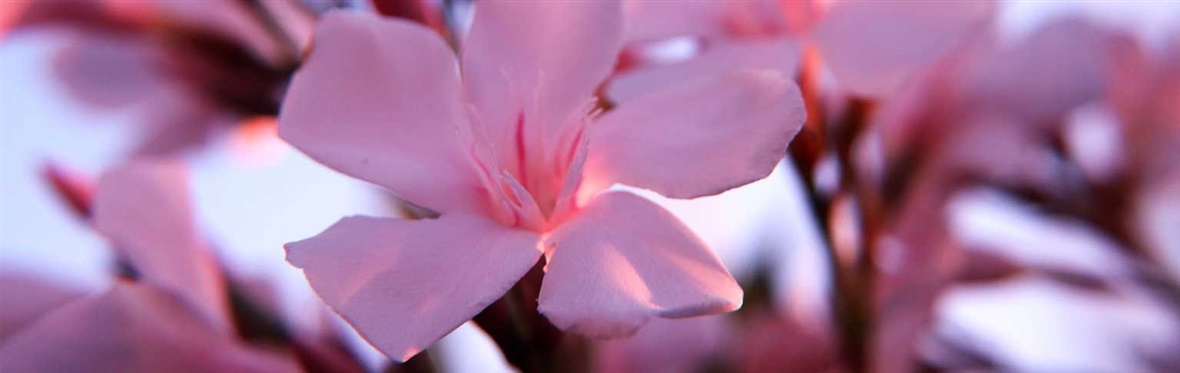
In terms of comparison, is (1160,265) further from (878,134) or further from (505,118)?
(505,118)

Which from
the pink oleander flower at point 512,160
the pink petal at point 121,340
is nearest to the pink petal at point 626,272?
the pink oleander flower at point 512,160

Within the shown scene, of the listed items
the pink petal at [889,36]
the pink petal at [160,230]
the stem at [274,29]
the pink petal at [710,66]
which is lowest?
the pink petal at [160,230]

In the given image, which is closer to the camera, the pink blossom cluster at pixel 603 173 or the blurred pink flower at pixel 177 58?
the pink blossom cluster at pixel 603 173

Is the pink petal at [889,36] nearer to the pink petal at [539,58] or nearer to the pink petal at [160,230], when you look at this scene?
the pink petal at [539,58]

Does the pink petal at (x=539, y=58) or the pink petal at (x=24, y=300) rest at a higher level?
the pink petal at (x=539, y=58)

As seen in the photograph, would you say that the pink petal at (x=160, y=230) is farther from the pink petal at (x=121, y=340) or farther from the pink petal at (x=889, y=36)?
the pink petal at (x=889, y=36)

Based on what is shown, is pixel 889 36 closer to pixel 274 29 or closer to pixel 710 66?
pixel 710 66

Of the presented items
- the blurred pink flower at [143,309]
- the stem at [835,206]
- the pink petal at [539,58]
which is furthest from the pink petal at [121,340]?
the stem at [835,206]
